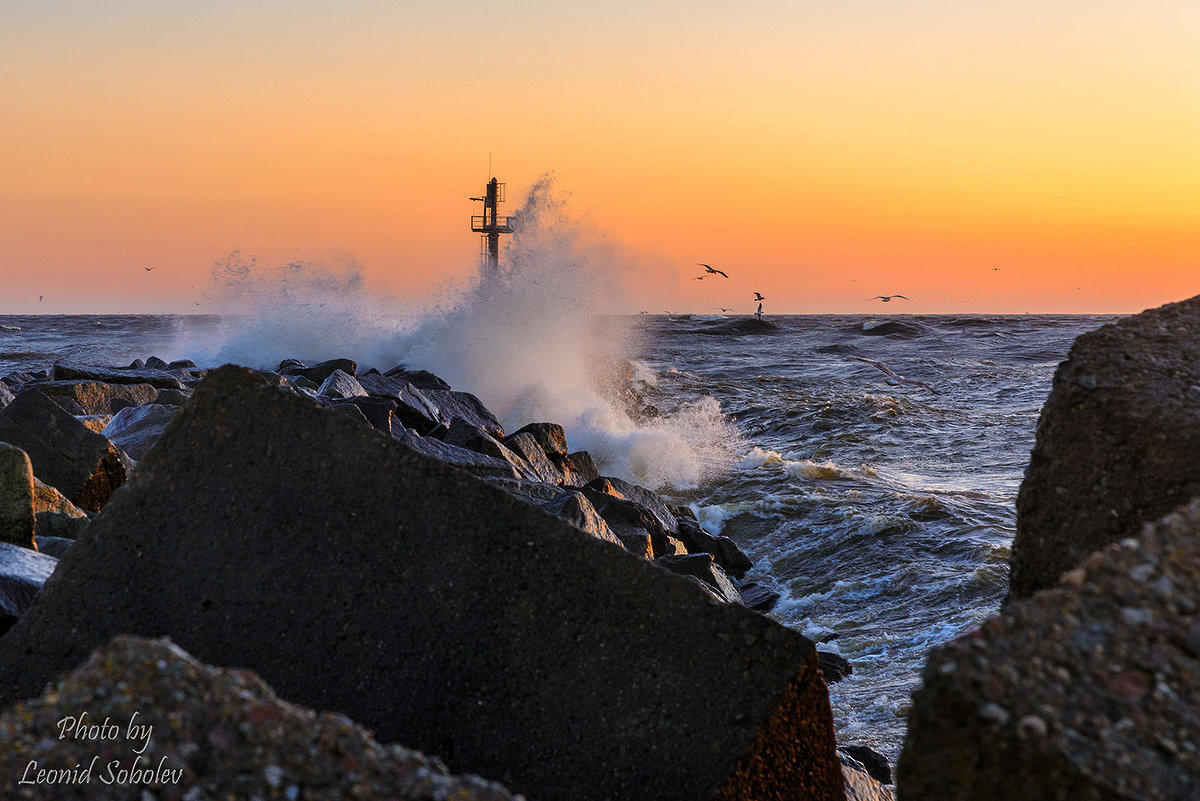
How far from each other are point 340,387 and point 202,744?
6.47 metres

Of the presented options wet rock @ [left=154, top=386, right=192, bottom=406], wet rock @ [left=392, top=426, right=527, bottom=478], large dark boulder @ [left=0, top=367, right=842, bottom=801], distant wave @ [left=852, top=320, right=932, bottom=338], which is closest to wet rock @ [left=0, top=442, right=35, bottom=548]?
large dark boulder @ [left=0, top=367, right=842, bottom=801]

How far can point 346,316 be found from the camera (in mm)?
17609

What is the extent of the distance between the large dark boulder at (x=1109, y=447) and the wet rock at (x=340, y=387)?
18.9 feet

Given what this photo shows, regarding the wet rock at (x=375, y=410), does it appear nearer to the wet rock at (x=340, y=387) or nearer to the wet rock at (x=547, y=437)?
the wet rock at (x=340, y=387)

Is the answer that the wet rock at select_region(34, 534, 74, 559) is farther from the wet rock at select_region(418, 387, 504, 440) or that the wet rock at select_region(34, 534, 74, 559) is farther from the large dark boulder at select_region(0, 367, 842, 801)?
the wet rock at select_region(418, 387, 504, 440)

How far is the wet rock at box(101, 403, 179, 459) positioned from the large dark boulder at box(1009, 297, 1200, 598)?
168 inches

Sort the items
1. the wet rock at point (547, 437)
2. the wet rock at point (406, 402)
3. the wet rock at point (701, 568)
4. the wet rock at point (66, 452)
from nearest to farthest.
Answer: the wet rock at point (66, 452) < the wet rock at point (701, 568) < the wet rock at point (547, 437) < the wet rock at point (406, 402)

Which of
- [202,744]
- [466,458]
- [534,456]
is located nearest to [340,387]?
[534,456]

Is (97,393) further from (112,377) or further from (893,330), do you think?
(893,330)

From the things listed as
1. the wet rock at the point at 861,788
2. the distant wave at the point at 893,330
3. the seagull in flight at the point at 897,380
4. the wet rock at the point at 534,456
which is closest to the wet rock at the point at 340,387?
the wet rock at the point at 534,456

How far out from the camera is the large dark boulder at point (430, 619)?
1.87 meters

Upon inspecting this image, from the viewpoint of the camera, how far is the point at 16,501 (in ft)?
9.21

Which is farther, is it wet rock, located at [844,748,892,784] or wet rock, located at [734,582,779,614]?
wet rock, located at [734,582,779,614]

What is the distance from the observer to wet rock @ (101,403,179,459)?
5.03 meters
